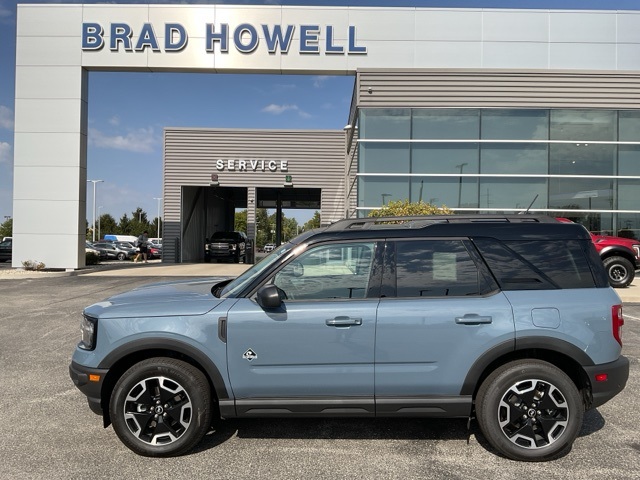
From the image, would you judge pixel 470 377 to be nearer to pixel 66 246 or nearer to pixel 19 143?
pixel 66 246

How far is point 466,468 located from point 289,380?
1380 millimetres

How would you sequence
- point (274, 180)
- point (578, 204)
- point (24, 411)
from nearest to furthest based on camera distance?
point (24, 411)
point (578, 204)
point (274, 180)

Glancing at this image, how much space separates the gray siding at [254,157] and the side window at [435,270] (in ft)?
71.0

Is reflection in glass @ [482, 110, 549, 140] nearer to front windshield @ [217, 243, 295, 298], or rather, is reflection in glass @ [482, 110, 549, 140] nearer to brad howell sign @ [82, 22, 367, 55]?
brad howell sign @ [82, 22, 367, 55]

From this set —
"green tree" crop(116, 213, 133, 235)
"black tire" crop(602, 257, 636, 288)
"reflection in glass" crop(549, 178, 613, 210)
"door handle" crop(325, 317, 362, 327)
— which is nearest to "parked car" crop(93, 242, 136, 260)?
"reflection in glass" crop(549, 178, 613, 210)

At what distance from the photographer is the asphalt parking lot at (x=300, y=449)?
3115 mm

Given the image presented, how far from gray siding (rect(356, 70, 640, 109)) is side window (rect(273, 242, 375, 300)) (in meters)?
13.4

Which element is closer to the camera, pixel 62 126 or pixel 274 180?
pixel 62 126

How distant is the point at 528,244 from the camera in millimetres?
3482

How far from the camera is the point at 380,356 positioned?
3.28 metres

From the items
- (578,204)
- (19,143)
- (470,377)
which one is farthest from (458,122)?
(19,143)

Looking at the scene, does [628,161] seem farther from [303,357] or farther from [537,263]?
[303,357]

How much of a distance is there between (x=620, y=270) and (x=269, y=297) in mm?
12681

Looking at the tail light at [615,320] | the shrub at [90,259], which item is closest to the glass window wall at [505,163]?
the tail light at [615,320]
